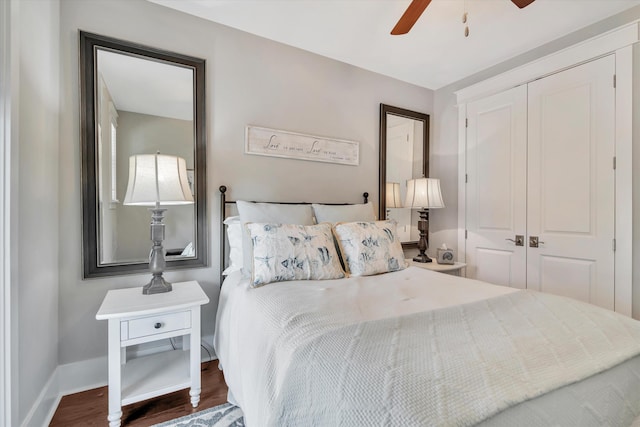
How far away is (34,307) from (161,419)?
87 cm

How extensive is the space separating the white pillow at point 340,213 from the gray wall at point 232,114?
1.07 ft

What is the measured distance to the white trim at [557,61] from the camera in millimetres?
2168

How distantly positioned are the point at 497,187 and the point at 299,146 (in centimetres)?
196

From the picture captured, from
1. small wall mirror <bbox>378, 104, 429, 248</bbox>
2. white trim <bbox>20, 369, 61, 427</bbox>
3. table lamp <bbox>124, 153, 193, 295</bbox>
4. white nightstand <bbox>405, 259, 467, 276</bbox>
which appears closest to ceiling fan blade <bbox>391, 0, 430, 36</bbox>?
small wall mirror <bbox>378, 104, 429, 248</bbox>

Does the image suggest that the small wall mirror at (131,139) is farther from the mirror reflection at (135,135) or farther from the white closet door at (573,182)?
the white closet door at (573,182)

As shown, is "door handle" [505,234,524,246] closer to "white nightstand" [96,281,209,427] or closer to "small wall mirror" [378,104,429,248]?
"small wall mirror" [378,104,429,248]

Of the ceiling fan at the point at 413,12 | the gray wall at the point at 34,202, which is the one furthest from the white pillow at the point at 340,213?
the gray wall at the point at 34,202

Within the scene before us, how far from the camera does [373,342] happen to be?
3.21 feet

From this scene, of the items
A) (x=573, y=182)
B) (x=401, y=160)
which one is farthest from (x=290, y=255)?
(x=573, y=182)

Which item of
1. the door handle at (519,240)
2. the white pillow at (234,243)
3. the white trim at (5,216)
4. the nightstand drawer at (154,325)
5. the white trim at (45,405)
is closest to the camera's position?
the white trim at (5,216)

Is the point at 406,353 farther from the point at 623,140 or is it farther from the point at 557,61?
the point at 557,61

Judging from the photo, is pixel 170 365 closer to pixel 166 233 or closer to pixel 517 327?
pixel 166 233

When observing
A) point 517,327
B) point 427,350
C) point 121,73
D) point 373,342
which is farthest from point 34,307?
point 517,327

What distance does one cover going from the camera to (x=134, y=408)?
67.9 inches
